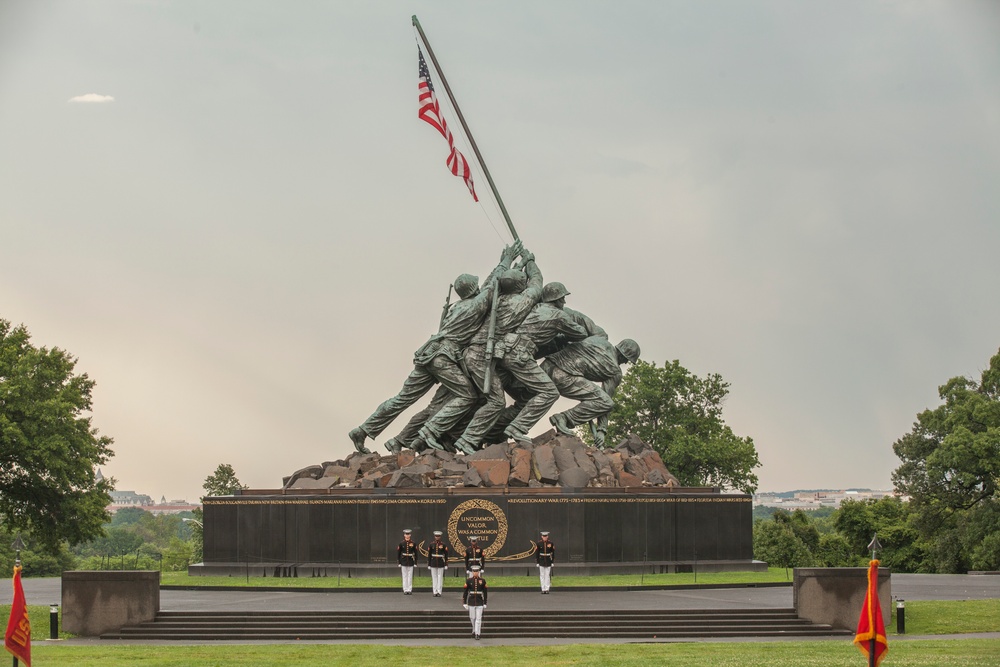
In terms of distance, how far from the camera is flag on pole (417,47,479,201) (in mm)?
31484

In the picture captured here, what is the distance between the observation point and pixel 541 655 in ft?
61.4

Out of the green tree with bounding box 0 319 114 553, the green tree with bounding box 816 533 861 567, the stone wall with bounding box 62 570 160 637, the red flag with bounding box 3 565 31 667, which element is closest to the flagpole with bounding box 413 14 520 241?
the green tree with bounding box 0 319 114 553

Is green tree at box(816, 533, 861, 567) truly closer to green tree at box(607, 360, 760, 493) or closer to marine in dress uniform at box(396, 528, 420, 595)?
green tree at box(607, 360, 760, 493)

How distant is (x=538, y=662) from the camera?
1798 cm

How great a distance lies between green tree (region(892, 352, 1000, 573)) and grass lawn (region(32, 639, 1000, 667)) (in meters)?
21.9

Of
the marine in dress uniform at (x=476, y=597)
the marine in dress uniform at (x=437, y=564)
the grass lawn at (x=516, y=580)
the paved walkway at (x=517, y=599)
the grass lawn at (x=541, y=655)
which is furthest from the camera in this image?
the grass lawn at (x=516, y=580)

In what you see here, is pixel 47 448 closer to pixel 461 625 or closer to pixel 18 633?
pixel 461 625

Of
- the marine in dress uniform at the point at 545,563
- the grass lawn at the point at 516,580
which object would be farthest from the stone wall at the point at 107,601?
the marine in dress uniform at the point at 545,563

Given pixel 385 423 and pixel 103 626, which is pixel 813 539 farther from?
pixel 103 626

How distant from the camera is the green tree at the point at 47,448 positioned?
3000 cm

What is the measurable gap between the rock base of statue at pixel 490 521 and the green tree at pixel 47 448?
3262 mm

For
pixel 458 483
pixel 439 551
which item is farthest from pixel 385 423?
pixel 439 551

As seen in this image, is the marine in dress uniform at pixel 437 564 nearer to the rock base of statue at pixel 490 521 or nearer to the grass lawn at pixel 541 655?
the rock base of statue at pixel 490 521

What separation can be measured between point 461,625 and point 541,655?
111 inches
